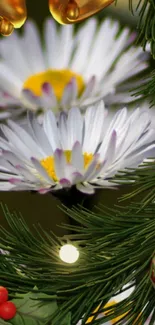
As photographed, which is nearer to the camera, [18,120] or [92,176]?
[92,176]

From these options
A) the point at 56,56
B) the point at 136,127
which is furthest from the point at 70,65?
the point at 136,127

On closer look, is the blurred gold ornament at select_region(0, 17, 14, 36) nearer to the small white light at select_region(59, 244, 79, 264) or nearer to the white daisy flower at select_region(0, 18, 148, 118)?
the small white light at select_region(59, 244, 79, 264)

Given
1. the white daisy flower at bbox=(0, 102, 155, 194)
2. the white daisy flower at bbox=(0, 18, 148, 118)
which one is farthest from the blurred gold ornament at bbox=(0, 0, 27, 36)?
the white daisy flower at bbox=(0, 18, 148, 118)

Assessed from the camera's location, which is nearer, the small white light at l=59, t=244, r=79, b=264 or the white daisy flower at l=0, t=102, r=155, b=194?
the small white light at l=59, t=244, r=79, b=264

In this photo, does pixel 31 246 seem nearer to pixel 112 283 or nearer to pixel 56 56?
pixel 112 283

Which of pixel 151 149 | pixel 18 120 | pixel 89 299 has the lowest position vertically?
pixel 89 299

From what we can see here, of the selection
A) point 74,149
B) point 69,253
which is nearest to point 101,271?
point 69,253

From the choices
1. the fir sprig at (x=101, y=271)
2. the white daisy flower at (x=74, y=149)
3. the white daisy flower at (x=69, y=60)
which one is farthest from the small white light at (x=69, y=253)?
the white daisy flower at (x=69, y=60)

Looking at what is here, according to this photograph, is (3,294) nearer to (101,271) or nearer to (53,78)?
(101,271)
